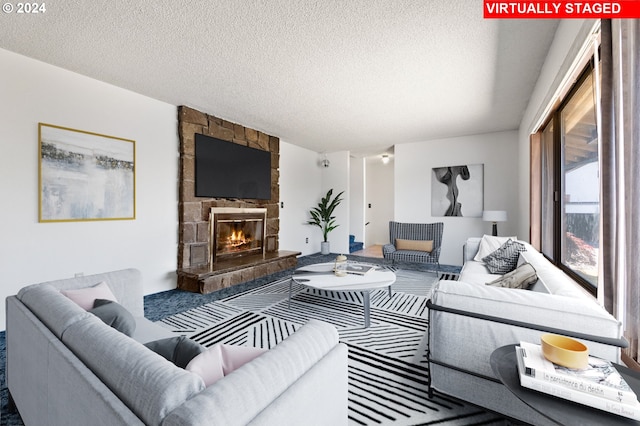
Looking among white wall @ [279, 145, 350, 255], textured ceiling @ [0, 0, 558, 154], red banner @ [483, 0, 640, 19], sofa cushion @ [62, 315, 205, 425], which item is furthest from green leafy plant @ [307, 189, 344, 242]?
sofa cushion @ [62, 315, 205, 425]

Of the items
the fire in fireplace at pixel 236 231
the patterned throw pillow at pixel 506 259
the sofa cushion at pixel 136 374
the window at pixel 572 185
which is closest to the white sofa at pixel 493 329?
the window at pixel 572 185

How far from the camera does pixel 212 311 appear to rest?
2959 millimetres

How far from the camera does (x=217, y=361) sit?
861mm

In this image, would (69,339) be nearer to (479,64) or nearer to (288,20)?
(288,20)

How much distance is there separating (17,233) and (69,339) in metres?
2.51

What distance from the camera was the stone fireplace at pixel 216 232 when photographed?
3.83 m

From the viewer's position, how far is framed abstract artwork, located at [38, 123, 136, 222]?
9.02ft

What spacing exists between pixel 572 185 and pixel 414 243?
248 centimetres

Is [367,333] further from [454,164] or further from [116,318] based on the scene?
[454,164]

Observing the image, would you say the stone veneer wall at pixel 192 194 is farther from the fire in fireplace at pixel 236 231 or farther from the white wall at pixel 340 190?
the white wall at pixel 340 190

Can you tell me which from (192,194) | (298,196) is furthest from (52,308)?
(298,196)

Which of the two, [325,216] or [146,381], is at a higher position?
[325,216]

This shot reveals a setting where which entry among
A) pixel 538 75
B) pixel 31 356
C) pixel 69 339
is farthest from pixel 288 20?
pixel 538 75

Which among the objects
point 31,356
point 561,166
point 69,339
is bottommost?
point 31,356
